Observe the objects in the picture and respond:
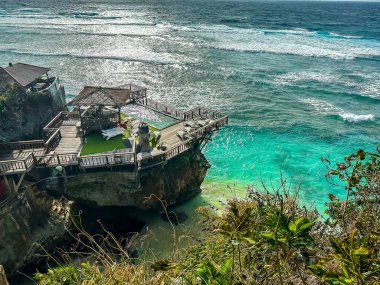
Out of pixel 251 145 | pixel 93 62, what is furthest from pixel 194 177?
pixel 93 62

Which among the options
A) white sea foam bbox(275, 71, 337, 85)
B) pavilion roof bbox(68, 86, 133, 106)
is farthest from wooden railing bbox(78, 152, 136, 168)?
white sea foam bbox(275, 71, 337, 85)

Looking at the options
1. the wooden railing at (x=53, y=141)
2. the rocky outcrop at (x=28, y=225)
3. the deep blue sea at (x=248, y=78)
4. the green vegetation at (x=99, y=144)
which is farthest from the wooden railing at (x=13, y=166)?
the deep blue sea at (x=248, y=78)

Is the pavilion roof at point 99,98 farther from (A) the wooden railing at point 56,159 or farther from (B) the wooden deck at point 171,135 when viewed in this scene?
(A) the wooden railing at point 56,159

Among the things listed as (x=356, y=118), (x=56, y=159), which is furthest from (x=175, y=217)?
A: (x=356, y=118)

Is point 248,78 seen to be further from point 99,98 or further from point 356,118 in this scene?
point 99,98

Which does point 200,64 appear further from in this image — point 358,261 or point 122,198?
point 358,261
